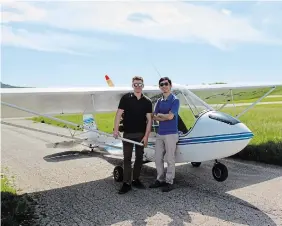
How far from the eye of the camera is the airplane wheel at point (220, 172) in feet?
22.3

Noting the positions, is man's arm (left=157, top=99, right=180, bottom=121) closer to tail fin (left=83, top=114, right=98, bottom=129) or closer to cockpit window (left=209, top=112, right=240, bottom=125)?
cockpit window (left=209, top=112, right=240, bottom=125)

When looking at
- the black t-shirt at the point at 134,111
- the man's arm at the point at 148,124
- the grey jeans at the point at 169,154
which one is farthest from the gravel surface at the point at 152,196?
the black t-shirt at the point at 134,111

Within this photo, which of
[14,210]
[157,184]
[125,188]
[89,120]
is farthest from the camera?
[89,120]

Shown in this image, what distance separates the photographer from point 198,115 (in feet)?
22.3

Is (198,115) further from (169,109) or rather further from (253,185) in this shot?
(253,185)

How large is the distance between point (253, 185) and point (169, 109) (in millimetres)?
2209

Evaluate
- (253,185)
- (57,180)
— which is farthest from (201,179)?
(57,180)

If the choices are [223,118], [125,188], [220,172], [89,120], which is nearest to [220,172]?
[220,172]

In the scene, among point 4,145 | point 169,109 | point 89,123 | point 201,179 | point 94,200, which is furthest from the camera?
point 4,145

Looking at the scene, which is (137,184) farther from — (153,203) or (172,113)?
(172,113)

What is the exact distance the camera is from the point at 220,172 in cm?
684

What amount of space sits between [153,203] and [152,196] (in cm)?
41

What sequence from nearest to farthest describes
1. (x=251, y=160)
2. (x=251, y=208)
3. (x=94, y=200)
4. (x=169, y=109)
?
(x=251, y=208)
(x=94, y=200)
(x=169, y=109)
(x=251, y=160)

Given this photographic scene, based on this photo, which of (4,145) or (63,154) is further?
(4,145)
